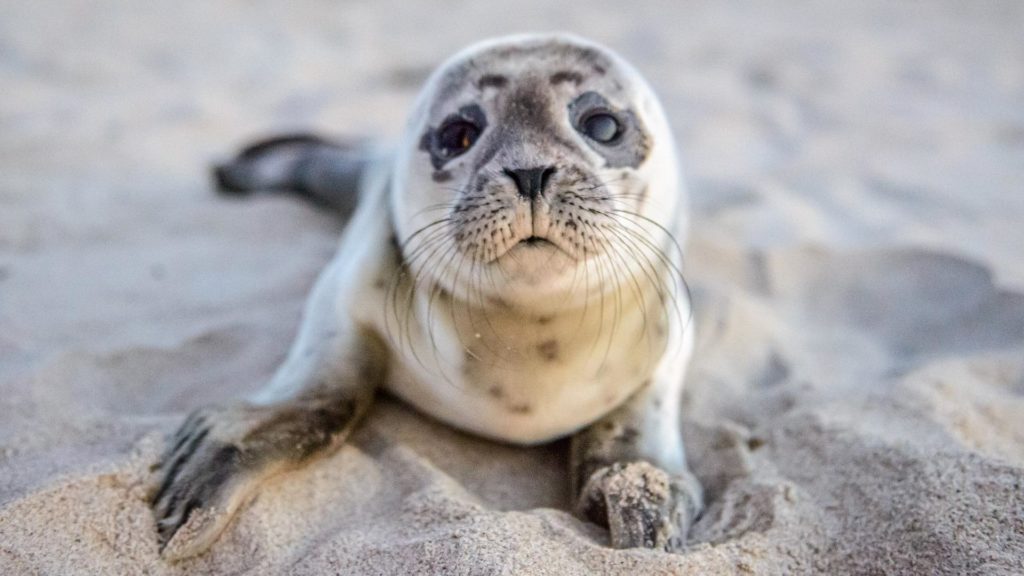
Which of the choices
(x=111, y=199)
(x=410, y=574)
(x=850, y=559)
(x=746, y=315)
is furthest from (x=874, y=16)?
(x=410, y=574)

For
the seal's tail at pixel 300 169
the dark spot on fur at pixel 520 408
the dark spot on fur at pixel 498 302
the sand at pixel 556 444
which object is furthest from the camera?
the seal's tail at pixel 300 169

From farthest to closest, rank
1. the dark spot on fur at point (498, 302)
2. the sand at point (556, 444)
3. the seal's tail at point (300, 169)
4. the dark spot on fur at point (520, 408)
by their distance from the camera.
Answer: the seal's tail at point (300, 169) → the dark spot on fur at point (520, 408) → the dark spot on fur at point (498, 302) → the sand at point (556, 444)

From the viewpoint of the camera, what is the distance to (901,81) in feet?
15.8

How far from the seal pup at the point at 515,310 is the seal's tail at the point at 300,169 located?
1.21 metres

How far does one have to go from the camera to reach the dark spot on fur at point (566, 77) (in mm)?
1844

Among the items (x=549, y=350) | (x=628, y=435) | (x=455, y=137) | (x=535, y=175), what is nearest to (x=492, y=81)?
(x=455, y=137)

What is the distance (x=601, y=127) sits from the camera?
1.85 meters

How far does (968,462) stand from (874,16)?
17.4 feet

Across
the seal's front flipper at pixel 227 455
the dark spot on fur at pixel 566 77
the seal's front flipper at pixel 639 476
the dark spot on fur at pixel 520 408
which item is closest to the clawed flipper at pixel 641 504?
the seal's front flipper at pixel 639 476

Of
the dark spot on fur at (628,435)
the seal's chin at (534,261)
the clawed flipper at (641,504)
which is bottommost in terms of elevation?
the clawed flipper at (641,504)

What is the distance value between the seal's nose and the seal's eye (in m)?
0.27

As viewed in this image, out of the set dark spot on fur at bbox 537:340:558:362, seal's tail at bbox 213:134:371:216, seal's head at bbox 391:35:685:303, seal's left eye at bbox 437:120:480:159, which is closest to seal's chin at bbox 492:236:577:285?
seal's head at bbox 391:35:685:303

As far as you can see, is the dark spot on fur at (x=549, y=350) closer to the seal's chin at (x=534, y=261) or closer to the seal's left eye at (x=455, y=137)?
the seal's chin at (x=534, y=261)

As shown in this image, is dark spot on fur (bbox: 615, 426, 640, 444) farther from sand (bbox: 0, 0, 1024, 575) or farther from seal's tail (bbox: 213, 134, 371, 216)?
seal's tail (bbox: 213, 134, 371, 216)
